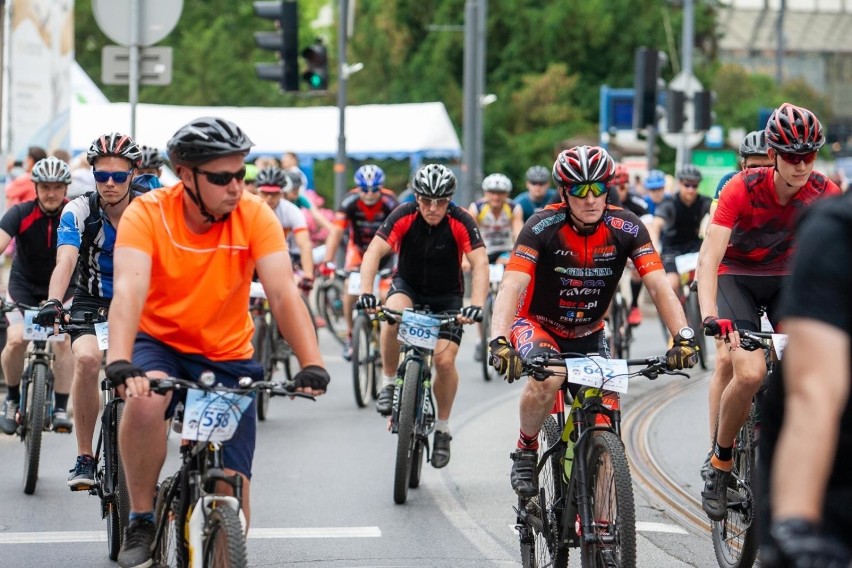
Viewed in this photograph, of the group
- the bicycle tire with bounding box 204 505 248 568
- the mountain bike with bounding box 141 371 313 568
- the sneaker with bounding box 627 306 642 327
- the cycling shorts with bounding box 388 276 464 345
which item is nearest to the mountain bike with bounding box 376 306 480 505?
the cycling shorts with bounding box 388 276 464 345

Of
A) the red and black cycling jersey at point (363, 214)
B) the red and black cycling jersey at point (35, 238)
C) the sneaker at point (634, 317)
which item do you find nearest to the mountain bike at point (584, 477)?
the red and black cycling jersey at point (35, 238)

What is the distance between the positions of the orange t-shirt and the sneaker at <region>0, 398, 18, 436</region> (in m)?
4.34

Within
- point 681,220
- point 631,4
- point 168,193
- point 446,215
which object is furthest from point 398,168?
point 168,193

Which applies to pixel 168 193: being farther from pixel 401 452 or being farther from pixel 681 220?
pixel 681 220

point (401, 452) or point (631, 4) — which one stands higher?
point (631, 4)

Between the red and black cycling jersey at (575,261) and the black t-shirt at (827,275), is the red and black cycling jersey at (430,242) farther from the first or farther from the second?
the black t-shirt at (827,275)

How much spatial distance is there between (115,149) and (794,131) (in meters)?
3.14

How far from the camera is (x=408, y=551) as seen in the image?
728 centimetres

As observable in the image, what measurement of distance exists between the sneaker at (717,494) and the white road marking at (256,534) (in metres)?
1.63

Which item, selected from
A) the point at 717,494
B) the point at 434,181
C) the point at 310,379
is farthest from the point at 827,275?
Result: the point at 434,181

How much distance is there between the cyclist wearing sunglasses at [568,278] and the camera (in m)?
6.37

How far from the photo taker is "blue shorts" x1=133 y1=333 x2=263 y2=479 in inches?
205

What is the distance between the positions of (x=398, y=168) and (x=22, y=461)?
40.0m

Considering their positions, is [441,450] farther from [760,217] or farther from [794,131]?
[794,131]
